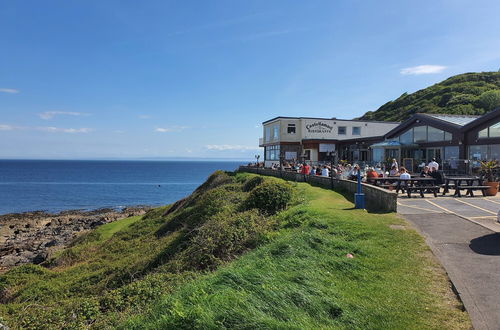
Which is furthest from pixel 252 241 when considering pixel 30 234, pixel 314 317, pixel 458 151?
pixel 30 234

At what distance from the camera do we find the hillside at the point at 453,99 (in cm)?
7169

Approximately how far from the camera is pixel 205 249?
387 inches

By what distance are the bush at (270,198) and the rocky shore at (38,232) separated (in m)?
14.6

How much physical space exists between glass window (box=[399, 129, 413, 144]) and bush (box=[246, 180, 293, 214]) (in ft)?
73.8

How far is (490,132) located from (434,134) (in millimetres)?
5656

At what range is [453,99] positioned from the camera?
81.7m

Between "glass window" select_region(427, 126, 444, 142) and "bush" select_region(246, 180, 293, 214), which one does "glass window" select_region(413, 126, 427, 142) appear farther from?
"bush" select_region(246, 180, 293, 214)

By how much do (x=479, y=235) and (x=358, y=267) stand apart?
407cm

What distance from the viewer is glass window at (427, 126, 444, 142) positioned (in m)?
28.1

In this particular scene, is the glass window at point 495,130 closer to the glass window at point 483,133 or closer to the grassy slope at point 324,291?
the glass window at point 483,133

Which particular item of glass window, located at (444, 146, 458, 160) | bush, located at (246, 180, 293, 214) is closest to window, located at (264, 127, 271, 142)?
glass window, located at (444, 146, 458, 160)

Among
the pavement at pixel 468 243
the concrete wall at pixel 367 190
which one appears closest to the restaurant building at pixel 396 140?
the concrete wall at pixel 367 190

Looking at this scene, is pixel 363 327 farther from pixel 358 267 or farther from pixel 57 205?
pixel 57 205

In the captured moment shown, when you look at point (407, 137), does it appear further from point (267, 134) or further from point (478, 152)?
point (267, 134)
